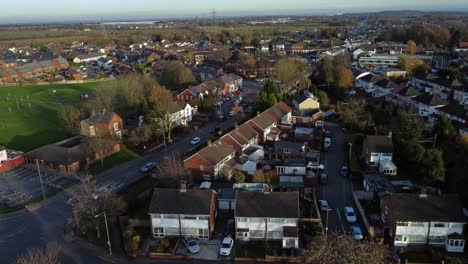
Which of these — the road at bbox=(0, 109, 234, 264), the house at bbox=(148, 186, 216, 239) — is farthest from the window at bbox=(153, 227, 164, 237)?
the road at bbox=(0, 109, 234, 264)

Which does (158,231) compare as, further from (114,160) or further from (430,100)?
(430,100)

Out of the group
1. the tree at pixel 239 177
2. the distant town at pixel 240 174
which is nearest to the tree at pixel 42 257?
the distant town at pixel 240 174

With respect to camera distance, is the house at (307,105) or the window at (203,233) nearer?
the window at (203,233)

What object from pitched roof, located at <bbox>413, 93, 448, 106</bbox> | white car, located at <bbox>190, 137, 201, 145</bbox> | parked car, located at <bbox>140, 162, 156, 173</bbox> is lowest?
parked car, located at <bbox>140, 162, 156, 173</bbox>

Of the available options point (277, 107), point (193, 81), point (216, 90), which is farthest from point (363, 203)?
point (193, 81)

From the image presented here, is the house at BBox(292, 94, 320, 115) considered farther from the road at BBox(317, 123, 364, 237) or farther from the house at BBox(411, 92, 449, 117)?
the house at BBox(411, 92, 449, 117)

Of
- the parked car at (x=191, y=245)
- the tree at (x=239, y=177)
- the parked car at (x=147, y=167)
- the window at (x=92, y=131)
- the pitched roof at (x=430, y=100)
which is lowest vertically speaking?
the parked car at (x=191, y=245)

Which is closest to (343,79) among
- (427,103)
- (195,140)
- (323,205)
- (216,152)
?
(427,103)

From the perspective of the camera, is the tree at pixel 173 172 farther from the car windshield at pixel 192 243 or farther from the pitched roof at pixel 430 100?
the pitched roof at pixel 430 100
